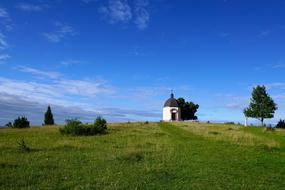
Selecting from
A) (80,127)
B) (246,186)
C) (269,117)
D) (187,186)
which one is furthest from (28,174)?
(269,117)

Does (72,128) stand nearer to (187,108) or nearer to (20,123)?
(20,123)

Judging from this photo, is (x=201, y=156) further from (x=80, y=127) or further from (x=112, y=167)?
(x=80, y=127)

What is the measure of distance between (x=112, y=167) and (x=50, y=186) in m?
4.29

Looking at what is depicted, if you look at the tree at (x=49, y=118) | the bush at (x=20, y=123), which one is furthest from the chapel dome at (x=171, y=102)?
the bush at (x=20, y=123)

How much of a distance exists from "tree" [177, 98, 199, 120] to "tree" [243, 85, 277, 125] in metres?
31.3

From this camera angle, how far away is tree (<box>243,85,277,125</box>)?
82438 mm

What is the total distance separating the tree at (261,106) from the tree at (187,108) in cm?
3126

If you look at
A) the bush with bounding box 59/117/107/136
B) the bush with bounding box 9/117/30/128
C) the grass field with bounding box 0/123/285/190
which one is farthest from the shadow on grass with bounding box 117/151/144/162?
the bush with bounding box 9/117/30/128

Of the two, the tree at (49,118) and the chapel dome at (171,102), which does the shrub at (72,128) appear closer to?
the tree at (49,118)

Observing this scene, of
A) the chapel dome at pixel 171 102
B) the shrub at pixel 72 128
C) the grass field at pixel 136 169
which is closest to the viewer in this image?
the grass field at pixel 136 169

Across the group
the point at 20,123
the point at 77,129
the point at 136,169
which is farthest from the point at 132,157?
the point at 20,123

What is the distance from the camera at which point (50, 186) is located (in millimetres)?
12844

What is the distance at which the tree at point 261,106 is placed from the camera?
8244 cm

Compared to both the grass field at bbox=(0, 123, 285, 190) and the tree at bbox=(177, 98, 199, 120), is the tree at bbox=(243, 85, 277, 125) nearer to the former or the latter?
the tree at bbox=(177, 98, 199, 120)
